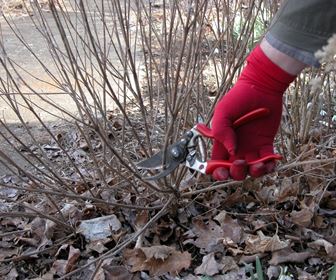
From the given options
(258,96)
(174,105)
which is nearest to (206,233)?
(174,105)

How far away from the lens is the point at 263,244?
259 cm

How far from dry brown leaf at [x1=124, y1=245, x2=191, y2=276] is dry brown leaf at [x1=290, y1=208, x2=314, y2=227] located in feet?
1.82

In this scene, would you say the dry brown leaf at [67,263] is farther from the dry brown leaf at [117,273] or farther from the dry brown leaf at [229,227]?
the dry brown leaf at [229,227]

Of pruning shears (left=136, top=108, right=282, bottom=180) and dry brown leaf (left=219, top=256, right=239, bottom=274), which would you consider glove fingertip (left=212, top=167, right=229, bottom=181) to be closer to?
pruning shears (left=136, top=108, right=282, bottom=180)

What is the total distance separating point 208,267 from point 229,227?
0.27 meters

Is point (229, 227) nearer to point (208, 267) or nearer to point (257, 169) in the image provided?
point (208, 267)

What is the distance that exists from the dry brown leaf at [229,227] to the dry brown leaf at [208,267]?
0.52ft

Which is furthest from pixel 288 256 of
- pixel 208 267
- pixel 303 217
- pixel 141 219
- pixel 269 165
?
pixel 269 165

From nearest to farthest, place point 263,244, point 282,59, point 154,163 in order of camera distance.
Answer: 1. point 282,59
2. point 154,163
3. point 263,244

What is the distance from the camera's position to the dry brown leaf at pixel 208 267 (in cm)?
253

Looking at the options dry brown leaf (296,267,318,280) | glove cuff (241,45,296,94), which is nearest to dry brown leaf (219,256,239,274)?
dry brown leaf (296,267,318,280)

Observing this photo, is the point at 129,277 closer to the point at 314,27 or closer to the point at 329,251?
the point at 329,251

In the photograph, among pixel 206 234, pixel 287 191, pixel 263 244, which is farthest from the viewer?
pixel 287 191

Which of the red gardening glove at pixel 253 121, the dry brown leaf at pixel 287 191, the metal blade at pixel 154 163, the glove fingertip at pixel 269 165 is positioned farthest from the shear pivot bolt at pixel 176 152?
the dry brown leaf at pixel 287 191
